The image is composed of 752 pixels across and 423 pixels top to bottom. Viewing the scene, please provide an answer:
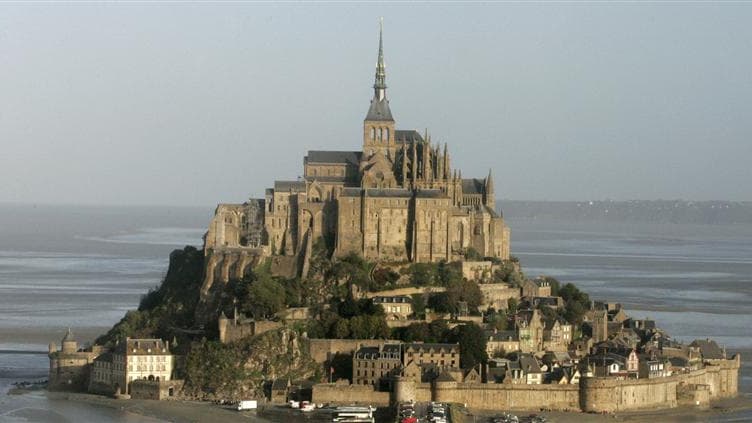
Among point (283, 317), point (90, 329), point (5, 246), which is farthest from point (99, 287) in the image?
point (5, 246)

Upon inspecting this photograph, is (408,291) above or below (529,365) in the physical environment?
above

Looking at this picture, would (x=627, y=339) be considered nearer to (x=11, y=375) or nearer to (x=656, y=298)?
(x=11, y=375)

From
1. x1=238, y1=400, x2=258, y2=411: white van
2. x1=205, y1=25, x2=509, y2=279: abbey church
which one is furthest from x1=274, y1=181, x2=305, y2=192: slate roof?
x1=238, y1=400, x2=258, y2=411: white van

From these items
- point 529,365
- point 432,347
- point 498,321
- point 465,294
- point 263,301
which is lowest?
point 529,365

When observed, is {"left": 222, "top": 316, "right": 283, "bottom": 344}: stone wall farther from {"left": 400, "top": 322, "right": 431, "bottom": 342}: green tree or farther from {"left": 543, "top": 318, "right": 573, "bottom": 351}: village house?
{"left": 543, "top": 318, "right": 573, "bottom": 351}: village house

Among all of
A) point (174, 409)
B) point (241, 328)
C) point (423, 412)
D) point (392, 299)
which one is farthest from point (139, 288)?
point (423, 412)

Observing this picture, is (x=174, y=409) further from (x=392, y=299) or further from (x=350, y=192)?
(x=350, y=192)

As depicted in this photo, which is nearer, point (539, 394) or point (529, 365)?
point (539, 394)
